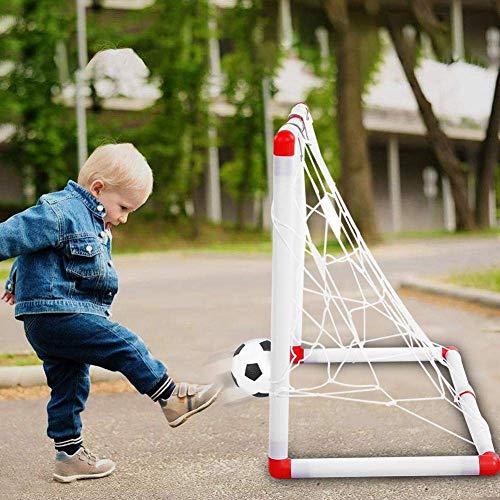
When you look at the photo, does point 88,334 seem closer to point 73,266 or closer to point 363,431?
point 73,266

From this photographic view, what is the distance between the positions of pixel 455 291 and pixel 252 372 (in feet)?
21.3

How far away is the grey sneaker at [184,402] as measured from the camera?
3.65 metres

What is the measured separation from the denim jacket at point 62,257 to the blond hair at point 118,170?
0.08 meters

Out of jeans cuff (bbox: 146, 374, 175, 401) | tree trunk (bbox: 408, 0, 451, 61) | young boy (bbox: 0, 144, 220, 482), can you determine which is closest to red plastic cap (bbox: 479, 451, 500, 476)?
young boy (bbox: 0, 144, 220, 482)

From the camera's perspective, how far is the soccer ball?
411 centimetres

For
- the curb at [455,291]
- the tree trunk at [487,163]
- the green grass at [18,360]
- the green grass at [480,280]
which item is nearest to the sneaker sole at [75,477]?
the green grass at [18,360]

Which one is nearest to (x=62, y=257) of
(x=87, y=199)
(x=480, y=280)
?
(x=87, y=199)

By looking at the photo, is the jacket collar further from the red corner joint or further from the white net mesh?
the red corner joint

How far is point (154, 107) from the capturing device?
2805 cm

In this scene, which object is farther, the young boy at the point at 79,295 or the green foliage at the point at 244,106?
the green foliage at the point at 244,106

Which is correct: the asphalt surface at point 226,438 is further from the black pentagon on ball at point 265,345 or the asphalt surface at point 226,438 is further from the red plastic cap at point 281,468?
the black pentagon on ball at point 265,345

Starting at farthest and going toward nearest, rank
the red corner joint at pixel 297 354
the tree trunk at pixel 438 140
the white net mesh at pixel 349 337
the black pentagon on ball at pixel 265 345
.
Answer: the tree trunk at pixel 438 140 < the red corner joint at pixel 297 354 < the black pentagon on ball at pixel 265 345 < the white net mesh at pixel 349 337

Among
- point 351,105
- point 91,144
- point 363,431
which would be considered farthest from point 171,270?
point 363,431

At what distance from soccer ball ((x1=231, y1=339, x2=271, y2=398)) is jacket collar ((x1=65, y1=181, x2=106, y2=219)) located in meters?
1.04
